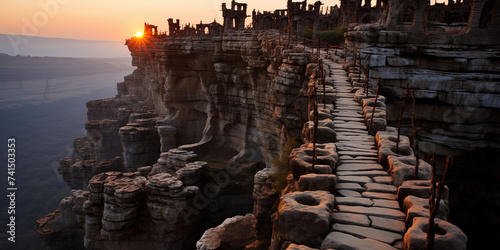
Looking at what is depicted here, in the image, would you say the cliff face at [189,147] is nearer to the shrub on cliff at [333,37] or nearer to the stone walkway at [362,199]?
the shrub on cliff at [333,37]

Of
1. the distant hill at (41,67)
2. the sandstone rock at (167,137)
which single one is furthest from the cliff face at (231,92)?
the distant hill at (41,67)

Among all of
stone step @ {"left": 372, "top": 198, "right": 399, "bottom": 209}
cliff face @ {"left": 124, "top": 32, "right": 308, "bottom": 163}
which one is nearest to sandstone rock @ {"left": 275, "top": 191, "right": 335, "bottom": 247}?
stone step @ {"left": 372, "top": 198, "right": 399, "bottom": 209}

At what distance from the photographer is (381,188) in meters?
4.95

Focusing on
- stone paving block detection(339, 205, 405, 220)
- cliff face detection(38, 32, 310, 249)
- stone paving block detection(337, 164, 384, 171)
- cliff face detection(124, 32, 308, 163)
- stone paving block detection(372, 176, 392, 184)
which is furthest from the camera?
cliff face detection(38, 32, 310, 249)

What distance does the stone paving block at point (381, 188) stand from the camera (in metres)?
4.90

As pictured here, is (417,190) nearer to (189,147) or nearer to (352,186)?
(352,186)

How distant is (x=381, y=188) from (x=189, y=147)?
24.7 meters

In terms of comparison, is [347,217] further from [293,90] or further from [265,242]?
[293,90]

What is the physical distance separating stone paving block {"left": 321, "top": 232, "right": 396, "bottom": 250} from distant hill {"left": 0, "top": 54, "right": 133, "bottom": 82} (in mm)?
128065

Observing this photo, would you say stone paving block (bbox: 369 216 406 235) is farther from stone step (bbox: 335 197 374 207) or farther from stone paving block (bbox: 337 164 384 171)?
stone paving block (bbox: 337 164 384 171)

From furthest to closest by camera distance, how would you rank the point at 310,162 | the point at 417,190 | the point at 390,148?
the point at 390,148
the point at 310,162
the point at 417,190

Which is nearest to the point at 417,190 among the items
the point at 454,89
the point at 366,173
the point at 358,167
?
the point at 366,173

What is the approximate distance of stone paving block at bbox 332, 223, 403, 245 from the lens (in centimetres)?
375

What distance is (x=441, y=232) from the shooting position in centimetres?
339
